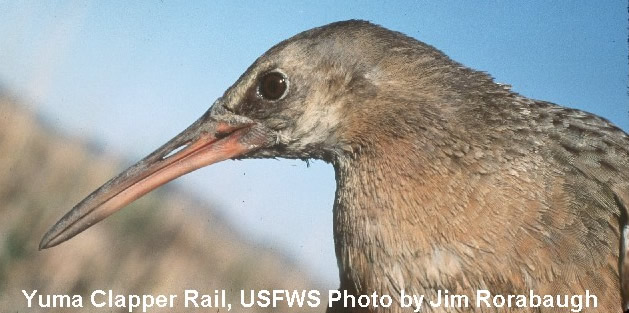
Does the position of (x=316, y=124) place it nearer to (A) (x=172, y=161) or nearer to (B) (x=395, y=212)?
(B) (x=395, y=212)

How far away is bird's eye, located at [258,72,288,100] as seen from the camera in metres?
2.86

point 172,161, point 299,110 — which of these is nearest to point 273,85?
point 299,110

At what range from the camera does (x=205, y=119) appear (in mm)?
2977

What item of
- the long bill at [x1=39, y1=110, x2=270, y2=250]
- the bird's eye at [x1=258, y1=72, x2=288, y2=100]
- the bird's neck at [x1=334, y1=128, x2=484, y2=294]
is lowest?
the bird's neck at [x1=334, y1=128, x2=484, y2=294]

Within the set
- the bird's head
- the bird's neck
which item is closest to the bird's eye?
the bird's head

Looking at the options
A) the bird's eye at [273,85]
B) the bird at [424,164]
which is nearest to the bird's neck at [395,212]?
the bird at [424,164]

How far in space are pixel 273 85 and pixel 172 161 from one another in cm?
50

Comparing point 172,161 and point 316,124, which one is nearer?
point 316,124

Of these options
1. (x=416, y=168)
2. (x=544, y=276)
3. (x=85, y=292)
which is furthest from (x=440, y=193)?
(x=85, y=292)

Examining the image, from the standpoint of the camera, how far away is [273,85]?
9.39 feet

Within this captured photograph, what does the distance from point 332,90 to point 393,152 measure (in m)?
0.36

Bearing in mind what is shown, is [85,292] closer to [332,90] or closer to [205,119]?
[205,119]

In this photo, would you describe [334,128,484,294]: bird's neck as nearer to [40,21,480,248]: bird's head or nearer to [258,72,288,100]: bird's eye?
[40,21,480,248]: bird's head

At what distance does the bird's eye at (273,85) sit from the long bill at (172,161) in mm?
134
